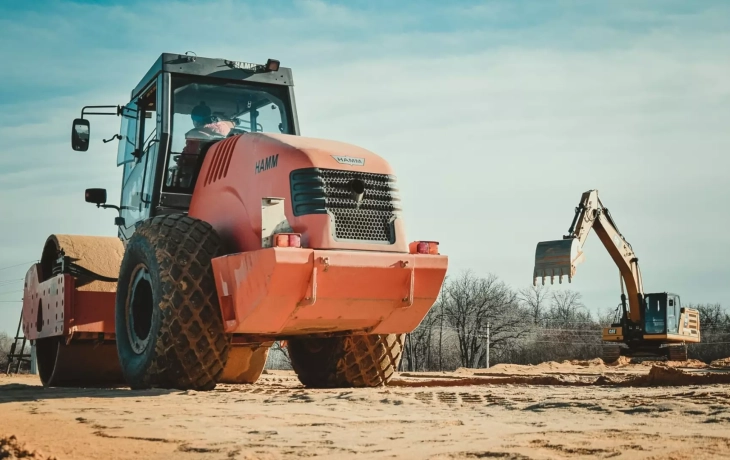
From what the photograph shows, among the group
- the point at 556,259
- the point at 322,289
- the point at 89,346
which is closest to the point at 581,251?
the point at 556,259

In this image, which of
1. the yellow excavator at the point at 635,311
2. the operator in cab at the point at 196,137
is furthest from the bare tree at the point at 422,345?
the operator in cab at the point at 196,137

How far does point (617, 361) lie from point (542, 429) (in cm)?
2324

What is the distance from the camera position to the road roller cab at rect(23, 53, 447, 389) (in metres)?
8.19

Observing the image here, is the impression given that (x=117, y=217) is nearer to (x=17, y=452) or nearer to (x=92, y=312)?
(x=92, y=312)

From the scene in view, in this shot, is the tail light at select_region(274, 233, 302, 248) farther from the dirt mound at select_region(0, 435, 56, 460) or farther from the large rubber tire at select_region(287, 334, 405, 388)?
the dirt mound at select_region(0, 435, 56, 460)

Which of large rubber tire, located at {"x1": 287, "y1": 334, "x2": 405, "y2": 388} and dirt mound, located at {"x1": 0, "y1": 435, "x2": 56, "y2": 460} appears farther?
large rubber tire, located at {"x1": 287, "y1": 334, "x2": 405, "y2": 388}

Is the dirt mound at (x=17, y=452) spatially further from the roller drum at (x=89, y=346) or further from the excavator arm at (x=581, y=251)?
the excavator arm at (x=581, y=251)

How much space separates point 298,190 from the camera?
27.8 feet

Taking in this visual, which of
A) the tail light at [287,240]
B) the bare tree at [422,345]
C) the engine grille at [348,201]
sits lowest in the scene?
the bare tree at [422,345]

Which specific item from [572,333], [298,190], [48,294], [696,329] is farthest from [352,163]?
[572,333]

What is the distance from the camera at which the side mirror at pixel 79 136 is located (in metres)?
10.8

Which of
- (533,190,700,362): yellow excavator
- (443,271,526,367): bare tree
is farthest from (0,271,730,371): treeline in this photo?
(533,190,700,362): yellow excavator

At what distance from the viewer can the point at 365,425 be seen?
6020 millimetres

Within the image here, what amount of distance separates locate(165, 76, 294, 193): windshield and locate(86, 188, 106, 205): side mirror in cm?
151
